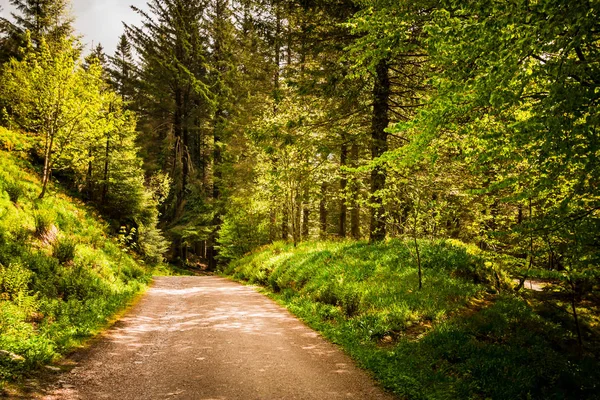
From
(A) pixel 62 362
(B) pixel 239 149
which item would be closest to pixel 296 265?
(A) pixel 62 362

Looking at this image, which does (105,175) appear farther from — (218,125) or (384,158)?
(384,158)

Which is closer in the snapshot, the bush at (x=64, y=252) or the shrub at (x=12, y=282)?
the shrub at (x=12, y=282)

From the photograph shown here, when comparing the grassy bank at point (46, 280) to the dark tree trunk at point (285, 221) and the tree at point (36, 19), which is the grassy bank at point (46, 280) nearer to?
the dark tree trunk at point (285, 221)

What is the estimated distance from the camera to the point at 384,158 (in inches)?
221

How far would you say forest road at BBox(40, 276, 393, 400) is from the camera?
15.9 ft

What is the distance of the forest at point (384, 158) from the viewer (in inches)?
172

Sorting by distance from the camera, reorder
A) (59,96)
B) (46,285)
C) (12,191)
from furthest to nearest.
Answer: (59,96) < (12,191) < (46,285)

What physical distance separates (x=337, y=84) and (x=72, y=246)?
10140 millimetres

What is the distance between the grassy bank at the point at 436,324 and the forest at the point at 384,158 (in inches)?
2.3

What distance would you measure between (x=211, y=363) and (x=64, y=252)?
753 cm

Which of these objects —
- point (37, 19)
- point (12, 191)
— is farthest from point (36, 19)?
point (12, 191)

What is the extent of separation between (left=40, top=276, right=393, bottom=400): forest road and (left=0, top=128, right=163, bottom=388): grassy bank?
0.64 metres

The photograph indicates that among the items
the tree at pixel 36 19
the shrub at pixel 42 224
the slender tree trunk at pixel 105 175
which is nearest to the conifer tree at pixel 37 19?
the tree at pixel 36 19

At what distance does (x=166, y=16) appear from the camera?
28750 mm
